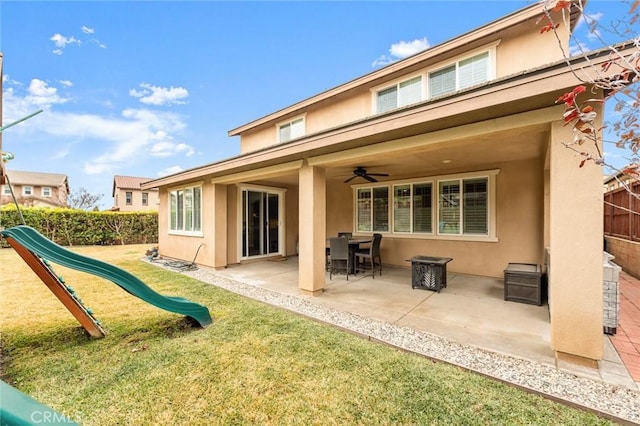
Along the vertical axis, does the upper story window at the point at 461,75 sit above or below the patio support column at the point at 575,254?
above

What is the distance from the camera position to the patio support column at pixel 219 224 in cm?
902

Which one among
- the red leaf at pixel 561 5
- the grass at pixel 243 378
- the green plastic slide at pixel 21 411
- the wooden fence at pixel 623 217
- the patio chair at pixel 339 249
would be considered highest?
the red leaf at pixel 561 5

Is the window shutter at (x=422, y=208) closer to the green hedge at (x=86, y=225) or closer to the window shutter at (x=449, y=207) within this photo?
the window shutter at (x=449, y=207)

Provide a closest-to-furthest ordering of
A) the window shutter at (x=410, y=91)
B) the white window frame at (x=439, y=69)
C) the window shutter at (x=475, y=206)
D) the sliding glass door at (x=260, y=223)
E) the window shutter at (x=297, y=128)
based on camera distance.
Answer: the white window frame at (x=439, y=69) < the window shutter at (x=475, y=206) < the window shutter at (x=410, y=91) < the sliding glass door at (x=260, y=223) < the window shutter at (x=297, y=128)

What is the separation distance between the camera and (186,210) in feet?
35.1

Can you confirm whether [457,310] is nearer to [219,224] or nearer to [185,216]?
[219,224]

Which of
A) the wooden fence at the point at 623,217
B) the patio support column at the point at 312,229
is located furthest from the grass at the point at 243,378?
the wooden fence at the point at 623,217

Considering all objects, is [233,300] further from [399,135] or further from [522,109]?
[522,109]

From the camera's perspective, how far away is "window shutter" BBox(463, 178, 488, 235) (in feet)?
25.4

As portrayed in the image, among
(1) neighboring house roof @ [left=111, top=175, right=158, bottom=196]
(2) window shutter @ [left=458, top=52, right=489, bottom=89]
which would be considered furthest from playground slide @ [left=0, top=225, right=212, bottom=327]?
(1) neighboring house roof @ [left=111, top=175, right=158, bottom=196]

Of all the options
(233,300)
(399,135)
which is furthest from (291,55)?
(233,300)

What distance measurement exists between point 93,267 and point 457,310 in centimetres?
588

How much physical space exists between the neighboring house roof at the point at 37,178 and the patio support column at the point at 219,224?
40.1 m

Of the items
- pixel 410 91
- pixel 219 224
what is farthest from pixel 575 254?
pixel 219 224
